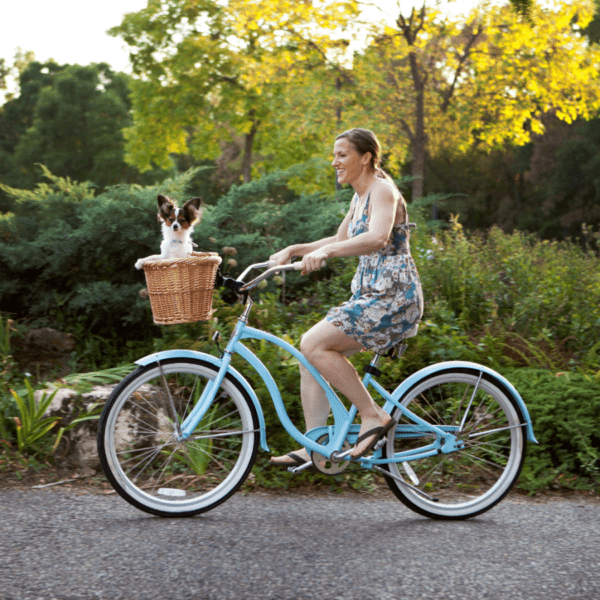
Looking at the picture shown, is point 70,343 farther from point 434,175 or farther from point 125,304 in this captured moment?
point 434,175

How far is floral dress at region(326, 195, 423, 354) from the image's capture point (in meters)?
3.26

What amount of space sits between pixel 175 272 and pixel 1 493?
1783mm

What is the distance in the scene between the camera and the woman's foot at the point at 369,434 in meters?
3.35

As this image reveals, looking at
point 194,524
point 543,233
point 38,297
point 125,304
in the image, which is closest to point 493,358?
point 194,524

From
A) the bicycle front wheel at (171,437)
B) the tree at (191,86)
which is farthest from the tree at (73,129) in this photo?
the bicycle front wheel at (171,437)

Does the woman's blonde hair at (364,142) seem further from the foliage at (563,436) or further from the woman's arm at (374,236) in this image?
the foliage at (563,436)

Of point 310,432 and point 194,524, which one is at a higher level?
point 310,432

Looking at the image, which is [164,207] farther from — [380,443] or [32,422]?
[380,443]

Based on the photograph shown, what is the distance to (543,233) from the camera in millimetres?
40125

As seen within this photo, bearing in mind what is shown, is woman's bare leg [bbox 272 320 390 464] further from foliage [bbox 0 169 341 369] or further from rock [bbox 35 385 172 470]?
foliage [bbox 0 169 341 369]

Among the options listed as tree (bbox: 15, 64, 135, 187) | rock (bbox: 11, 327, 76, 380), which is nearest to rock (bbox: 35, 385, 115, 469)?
rock (bbox: 11, 327, 76, 380)

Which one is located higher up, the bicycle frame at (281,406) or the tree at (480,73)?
the tree at (480,73)

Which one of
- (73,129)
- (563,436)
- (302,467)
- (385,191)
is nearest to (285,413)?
(302,467)

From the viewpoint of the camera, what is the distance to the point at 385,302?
3254 mm
